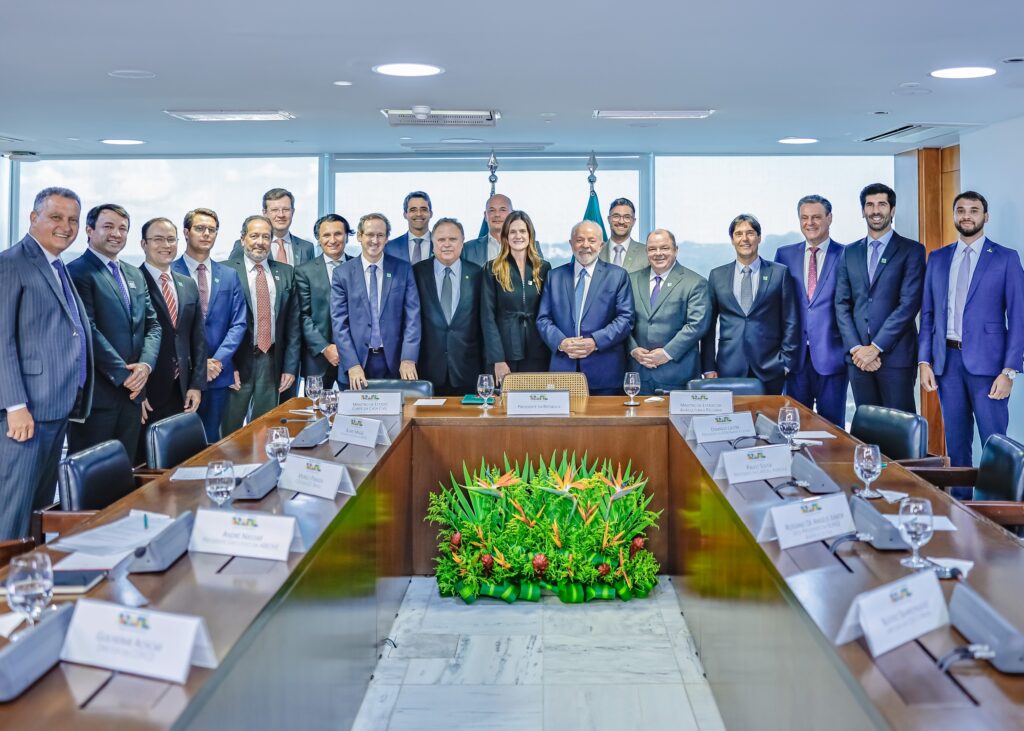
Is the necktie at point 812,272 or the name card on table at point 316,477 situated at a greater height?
the necktie at point 812,272

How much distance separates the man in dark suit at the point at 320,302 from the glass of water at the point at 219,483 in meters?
3.88

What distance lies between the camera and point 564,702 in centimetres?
365

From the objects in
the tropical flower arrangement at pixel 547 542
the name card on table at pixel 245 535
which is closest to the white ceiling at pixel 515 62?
the tropical flower arrangement at pixel 547 542

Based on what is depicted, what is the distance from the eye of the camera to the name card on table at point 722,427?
4.21 meters

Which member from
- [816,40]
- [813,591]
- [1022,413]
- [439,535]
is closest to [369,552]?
[439,535]

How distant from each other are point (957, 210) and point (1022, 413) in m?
1.66

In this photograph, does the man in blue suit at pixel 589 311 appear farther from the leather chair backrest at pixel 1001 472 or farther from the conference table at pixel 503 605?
the leather chair backrest at pixel 1001 472

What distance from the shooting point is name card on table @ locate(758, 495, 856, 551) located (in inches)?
103

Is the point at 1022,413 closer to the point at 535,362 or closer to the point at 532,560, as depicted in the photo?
the point at 535,362

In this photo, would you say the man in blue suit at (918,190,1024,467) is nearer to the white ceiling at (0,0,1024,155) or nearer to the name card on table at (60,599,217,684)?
the white ceiling at (0,0,1024,155)

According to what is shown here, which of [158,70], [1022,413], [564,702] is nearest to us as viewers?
[564,702]

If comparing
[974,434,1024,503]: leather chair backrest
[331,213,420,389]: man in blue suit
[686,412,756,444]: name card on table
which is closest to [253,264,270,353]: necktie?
[331,213,420,389]: man in blue suit

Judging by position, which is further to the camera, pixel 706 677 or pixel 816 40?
pixel 816 40

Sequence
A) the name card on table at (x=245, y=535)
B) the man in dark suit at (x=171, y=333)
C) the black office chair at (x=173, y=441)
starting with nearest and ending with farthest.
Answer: the name card on table at (x=245, y=535)
the black office chair at (x=173, y=441)
the man in dark suit at (x=171, y=333)
